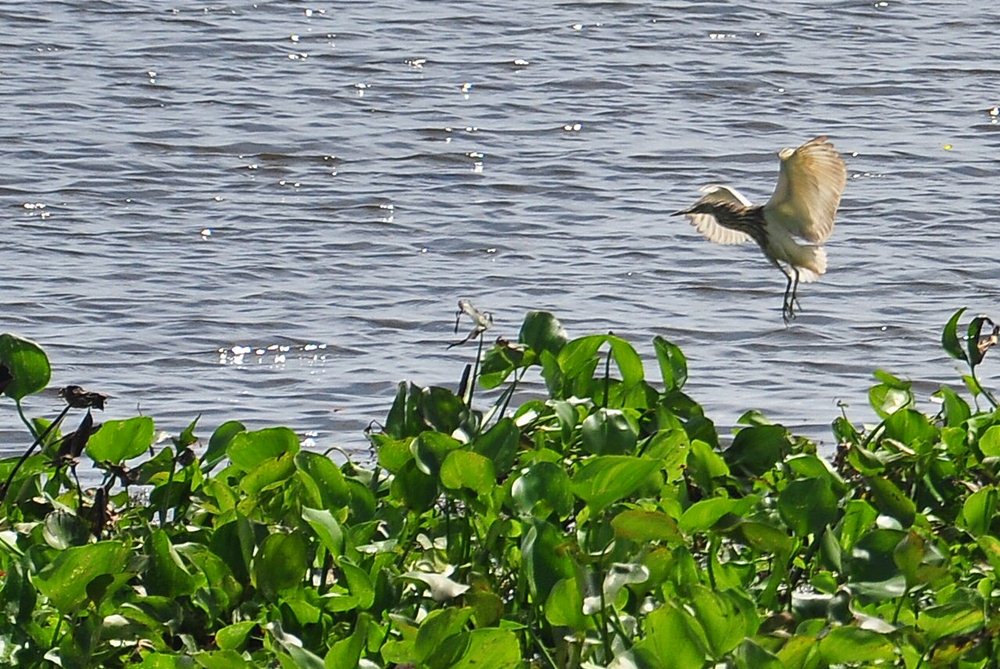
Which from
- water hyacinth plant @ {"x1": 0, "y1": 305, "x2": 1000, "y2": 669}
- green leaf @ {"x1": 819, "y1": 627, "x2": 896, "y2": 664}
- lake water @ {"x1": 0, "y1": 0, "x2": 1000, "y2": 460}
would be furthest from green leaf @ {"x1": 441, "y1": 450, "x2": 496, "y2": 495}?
lake water @ {"x1": 0, "y1": 0, "x2": 1000, "y2": 460}

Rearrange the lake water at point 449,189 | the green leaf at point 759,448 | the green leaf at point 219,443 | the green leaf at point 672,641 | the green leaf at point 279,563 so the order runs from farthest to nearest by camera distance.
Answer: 1. the lake water at point 449,189
2. the green leaf at point 759,448
3. the green leaf at point 219,443
4. the green leaf at point 279,563
5. the green leaf at point 672,641

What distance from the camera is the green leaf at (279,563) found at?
2.85 metres

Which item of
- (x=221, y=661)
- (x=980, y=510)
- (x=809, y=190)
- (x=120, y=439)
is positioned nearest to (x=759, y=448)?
(x=980, y=510)

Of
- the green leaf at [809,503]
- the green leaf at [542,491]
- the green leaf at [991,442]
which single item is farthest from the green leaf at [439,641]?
the green leaf at [991,442]

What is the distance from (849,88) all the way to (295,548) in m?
9.43

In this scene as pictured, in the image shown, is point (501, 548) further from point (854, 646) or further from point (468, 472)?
point (854, 646)

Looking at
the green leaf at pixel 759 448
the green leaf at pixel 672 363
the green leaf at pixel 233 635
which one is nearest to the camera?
the green leaf at pixel 233 635

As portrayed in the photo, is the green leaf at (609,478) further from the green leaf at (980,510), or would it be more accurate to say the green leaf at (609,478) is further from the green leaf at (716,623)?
the green leaf at (980,510)

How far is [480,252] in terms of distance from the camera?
8570 millimetres

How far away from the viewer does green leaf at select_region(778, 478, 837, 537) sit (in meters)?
3.02

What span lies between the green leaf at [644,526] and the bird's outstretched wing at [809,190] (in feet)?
9.35

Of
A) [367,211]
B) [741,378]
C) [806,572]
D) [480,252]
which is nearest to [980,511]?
[806,572]

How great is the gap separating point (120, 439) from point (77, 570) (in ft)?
2.12

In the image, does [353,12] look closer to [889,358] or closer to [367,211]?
[367,211]
